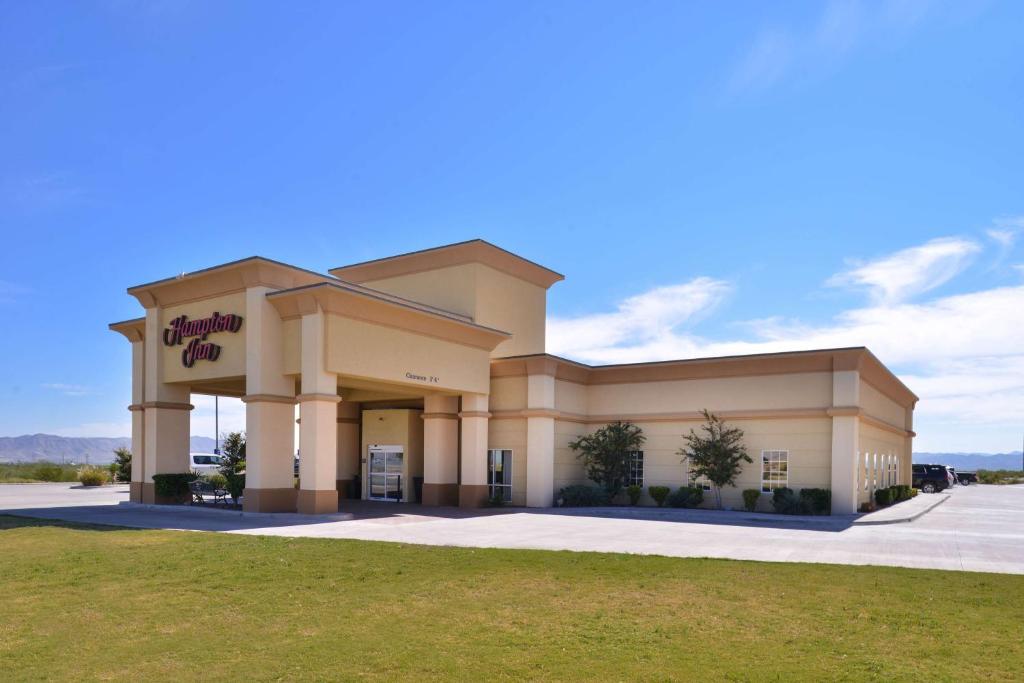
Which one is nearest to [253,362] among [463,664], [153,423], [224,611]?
[153,423]

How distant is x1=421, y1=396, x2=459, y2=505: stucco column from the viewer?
94.6ft

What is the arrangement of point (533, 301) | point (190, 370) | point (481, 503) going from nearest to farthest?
point (190, 370) → point (481, 503) → point (533, 301)

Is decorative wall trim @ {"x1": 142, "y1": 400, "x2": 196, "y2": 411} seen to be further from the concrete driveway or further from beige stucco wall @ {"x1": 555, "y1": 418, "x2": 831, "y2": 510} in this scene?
beige stucco wall @ {"x1": 555, "y1": 418, "x2": 831, "y2": 510}

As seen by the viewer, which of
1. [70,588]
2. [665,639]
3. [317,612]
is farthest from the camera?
[70,588]

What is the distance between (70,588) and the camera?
1134 centimetres

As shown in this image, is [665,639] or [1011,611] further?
[1011,611]

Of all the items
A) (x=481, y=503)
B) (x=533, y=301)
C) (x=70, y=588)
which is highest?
(x=533, y=301)

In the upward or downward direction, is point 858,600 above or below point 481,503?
above

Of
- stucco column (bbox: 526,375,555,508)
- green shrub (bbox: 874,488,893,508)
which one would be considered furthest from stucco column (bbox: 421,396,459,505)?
green shrub (bbox: 874,488,893,508)

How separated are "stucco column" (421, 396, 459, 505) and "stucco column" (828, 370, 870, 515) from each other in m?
13.5

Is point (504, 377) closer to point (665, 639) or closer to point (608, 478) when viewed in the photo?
point (608, 478)

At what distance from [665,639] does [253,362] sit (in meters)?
18.0

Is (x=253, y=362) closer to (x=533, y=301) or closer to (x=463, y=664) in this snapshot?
(x=533, y=301)

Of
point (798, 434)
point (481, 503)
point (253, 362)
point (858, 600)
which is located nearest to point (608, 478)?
point (481, 503)
